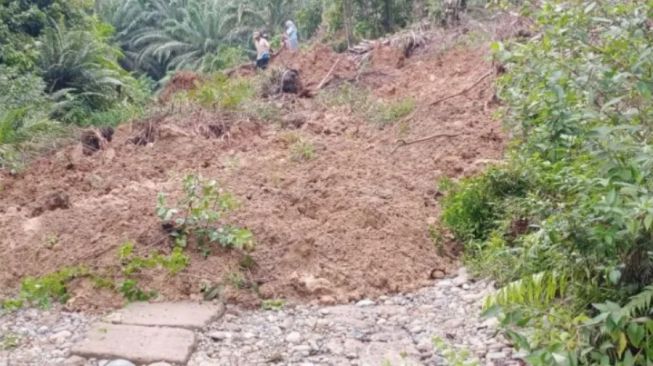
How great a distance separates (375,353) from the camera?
3520 millimetres

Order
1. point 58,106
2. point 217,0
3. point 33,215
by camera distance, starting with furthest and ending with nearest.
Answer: point 217,0
point 58,106
point 33,215

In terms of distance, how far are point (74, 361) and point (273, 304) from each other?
1.16 metres

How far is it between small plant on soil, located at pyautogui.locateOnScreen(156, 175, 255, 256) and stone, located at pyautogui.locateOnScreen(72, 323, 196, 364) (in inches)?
34.7

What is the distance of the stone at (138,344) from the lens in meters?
3.51

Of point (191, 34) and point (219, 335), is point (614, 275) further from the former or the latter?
point (191, 34)

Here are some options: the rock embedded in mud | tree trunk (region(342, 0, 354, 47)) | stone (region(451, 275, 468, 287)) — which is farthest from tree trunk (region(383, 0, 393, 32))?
stone (region(451, 275, 468, 287))

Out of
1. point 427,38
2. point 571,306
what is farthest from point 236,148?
point 427,38

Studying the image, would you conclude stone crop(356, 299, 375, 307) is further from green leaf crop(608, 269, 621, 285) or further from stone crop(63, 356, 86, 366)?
green leaf crop(608, 269, 621, 285)

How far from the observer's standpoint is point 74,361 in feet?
11.6

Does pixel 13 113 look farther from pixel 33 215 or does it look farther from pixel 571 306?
pixel 571 306

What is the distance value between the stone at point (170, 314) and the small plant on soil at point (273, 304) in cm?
24

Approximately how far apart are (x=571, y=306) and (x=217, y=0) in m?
24.5

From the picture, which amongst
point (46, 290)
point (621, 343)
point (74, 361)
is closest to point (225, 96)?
point (46, 290)

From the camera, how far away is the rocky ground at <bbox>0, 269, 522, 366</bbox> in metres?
3.49
